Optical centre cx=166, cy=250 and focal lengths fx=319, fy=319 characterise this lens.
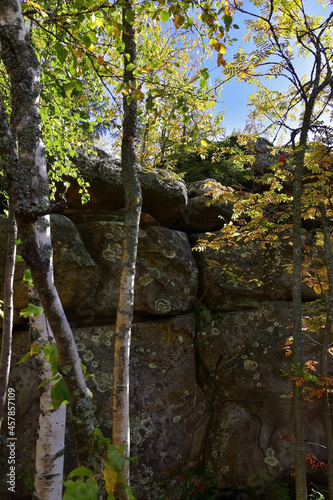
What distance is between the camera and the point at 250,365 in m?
6.14

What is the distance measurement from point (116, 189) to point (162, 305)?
2.47m

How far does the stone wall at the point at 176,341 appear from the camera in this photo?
18.3ft

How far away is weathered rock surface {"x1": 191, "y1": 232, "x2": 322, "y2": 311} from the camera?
6832 millimetres

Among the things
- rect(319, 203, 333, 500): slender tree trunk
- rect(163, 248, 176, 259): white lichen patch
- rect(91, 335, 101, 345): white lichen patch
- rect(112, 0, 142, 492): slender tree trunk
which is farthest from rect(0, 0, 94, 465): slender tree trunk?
rect(163, 248, 176, 259): white lichen patch

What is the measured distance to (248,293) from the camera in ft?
22.6

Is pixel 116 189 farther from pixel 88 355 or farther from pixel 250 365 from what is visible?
pixel 250 365

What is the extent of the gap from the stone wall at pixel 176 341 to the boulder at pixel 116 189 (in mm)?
23

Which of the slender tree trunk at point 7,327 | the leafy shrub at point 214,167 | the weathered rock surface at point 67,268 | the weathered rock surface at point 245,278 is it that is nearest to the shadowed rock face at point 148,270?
the weathered rock surface at point 67,268

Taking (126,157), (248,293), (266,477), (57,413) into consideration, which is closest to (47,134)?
(126,157)

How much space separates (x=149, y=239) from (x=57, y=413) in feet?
13.5

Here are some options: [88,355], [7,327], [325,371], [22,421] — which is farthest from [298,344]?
[22,421]

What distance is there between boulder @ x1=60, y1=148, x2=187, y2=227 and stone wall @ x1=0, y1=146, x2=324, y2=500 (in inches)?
0.9

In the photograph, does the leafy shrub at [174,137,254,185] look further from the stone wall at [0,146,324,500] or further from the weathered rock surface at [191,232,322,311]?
the weathered rock surface at [191,232,322,311]

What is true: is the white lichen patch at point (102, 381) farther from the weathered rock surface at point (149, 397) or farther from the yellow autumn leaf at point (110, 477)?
the yellow autumn leaf at point (110, 477)
